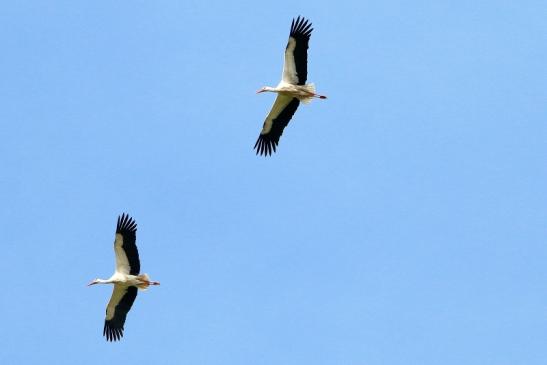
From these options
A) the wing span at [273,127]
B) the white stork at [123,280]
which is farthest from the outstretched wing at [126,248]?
the wing span at [273,127]

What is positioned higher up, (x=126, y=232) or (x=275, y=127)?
(x=275, y=127)

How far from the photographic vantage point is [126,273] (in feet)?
126

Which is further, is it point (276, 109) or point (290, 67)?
point (276, 109)

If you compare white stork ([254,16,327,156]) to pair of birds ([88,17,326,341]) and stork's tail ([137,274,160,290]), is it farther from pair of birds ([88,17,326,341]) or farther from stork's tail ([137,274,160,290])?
stork's tail ([137,274,160,290])

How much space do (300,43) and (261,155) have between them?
3.22 m

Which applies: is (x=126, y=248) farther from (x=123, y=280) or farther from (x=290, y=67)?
(x=290, y=67)

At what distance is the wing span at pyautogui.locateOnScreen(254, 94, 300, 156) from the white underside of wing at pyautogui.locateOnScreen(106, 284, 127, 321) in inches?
177

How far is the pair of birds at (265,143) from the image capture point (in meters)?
38.2

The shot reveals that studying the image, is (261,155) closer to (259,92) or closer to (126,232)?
(259,92)

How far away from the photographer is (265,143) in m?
40.4

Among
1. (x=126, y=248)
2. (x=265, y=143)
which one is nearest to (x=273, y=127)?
(x=265, y=143)

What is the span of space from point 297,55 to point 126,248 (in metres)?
5.55

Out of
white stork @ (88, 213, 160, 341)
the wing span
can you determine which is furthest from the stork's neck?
the wing span

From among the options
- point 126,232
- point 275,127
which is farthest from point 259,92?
point 126,232
